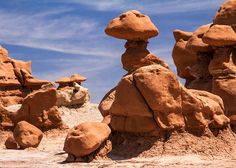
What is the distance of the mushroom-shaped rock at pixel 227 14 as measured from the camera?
19.8m

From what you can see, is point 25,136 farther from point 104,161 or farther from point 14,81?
point 14,81

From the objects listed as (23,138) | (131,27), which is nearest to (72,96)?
(131,27)

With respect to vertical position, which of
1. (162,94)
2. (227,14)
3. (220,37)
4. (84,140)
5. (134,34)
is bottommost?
(84,140)

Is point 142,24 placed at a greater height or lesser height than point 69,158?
greater

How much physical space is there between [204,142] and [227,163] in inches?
55.9

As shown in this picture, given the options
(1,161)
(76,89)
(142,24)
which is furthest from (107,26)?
(76,89)

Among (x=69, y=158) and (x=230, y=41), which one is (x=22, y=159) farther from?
(x=230, y=41)

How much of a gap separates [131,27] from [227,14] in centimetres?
514

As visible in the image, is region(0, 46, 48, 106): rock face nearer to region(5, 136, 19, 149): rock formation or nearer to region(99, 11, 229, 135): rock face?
region(5, 136, 19, 149): rock formation

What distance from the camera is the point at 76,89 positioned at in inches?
1138

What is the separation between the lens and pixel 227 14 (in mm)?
20000

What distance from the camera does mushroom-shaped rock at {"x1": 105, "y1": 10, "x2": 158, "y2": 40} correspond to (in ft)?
55.2

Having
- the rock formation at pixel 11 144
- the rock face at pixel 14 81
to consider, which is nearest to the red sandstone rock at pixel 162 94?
the rock formation at pixel 11 144

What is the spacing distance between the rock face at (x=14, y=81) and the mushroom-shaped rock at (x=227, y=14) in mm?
12398
